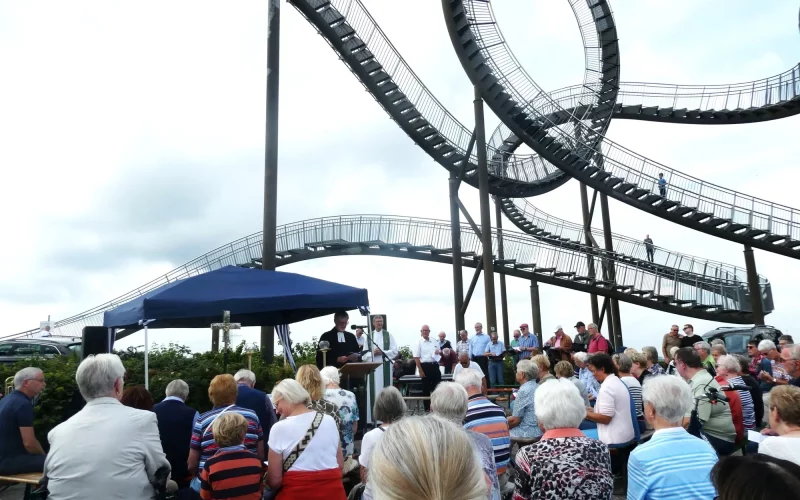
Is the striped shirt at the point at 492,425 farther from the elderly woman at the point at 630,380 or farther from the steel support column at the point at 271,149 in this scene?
the steel support column at the point at 271,149

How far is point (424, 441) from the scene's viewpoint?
4.75ft

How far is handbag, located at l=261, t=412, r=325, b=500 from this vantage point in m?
4.06

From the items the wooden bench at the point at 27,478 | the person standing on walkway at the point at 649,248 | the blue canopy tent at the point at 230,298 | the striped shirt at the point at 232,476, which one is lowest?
the wooden bench at the point at 27,478

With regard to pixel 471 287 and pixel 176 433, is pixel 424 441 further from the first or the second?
pixel 471 287

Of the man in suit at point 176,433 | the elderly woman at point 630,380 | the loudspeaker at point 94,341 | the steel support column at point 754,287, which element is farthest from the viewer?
the steel support column at point 754,287

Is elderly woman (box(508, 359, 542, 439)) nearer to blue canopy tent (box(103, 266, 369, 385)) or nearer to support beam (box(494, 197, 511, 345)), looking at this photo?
→ blue canopy tent (box(103, 266, 369, 385))

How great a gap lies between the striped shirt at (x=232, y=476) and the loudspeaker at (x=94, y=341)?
13.6ft

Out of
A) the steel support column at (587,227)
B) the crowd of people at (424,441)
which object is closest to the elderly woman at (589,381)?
the crowd of people at (424,441)

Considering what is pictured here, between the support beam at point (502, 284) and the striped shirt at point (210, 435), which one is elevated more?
the support beam at point (502, 284)

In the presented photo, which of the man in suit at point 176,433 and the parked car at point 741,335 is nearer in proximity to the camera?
the man in suit at point 176,433

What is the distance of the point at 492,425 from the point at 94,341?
5.24 meters

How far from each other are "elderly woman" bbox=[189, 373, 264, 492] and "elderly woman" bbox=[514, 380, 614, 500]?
7.48 ft

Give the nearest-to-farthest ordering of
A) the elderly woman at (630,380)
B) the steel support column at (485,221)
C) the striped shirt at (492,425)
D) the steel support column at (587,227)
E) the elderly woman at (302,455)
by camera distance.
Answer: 1. the elderly woman at (302,455)
2. the striped shirt at (492,425)
3. the elderly woman at (630,380)
4. the steel support column at (485,221)
5. the steel support column at (587,227)

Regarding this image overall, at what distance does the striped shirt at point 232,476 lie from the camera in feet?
12.6
